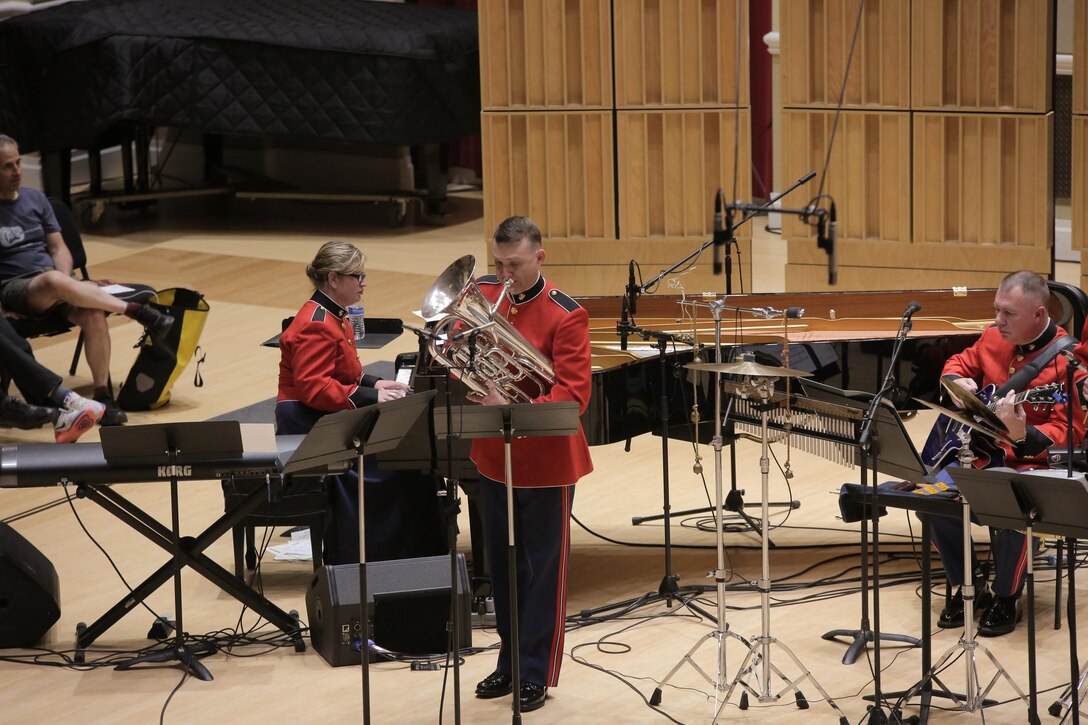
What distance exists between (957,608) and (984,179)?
3330 millimetres

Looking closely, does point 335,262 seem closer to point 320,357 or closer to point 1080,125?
point 320,357

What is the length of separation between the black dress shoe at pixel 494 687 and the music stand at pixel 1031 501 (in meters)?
1.50

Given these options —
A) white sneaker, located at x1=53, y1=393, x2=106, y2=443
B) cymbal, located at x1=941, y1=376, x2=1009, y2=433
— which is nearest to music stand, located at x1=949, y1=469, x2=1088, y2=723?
cymbal, located at x1=941, y1=376, x2=1009, y2=433

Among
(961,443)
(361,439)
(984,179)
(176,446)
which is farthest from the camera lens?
(984,179)

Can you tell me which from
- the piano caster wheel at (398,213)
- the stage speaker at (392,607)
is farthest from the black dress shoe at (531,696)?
the piano caster wheel at (398,213)

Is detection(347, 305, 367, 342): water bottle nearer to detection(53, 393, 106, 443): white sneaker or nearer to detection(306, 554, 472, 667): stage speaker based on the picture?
detection(306, 554, 472, 667): stage speaker

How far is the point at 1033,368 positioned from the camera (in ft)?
16.0

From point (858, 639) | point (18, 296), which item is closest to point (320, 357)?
point (858, 639)

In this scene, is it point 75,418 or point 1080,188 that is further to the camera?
point 1080,188

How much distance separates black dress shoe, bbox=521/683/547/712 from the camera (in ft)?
14.7

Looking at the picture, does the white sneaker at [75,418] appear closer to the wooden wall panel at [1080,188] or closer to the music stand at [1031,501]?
the music stand at [1031,501]

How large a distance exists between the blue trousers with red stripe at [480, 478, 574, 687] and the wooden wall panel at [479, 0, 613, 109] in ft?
13.1

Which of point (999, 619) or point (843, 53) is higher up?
point (843, 53)

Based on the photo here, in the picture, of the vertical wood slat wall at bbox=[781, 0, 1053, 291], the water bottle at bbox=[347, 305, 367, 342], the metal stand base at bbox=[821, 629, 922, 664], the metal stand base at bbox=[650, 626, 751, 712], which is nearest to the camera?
the metal stand base at bbox=[650, 626, 751, 712]
